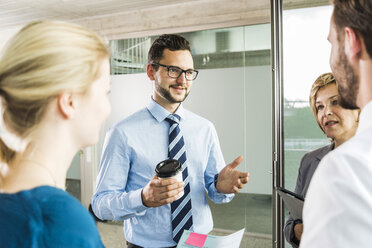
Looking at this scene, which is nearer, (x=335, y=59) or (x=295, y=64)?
(x=335, y=59)

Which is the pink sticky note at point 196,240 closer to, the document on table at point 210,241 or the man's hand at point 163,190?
the document on table at point 210,241

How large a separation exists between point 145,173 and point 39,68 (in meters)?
0.96

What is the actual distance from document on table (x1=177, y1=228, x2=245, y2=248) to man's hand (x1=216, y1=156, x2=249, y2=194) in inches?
12.0

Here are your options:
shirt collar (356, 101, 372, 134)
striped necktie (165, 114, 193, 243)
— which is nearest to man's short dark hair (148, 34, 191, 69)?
striped necktie (165, 114, 193, 243)

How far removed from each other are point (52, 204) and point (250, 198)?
3.29 m

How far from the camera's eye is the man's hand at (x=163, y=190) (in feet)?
4.00

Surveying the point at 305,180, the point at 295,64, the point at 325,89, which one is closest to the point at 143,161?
the point at 305,180

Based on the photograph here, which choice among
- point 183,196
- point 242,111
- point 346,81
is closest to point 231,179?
point 183,196

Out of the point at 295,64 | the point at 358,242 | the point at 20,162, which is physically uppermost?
the point at 295,64

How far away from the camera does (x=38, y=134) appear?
710 millimetres

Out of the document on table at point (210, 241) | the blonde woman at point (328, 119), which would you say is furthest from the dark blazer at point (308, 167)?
the document on table at point (210, 241)

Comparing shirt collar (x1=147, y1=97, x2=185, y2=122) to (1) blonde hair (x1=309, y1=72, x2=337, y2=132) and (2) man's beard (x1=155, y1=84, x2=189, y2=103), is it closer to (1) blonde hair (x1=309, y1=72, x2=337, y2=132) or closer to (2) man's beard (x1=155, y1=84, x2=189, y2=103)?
(2) man's beard (x1=155, y1=84, x2=189, y2=103)

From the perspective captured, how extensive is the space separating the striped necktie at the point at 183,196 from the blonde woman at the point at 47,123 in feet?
2.77

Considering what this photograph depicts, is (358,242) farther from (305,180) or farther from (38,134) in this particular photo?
(305,180)
